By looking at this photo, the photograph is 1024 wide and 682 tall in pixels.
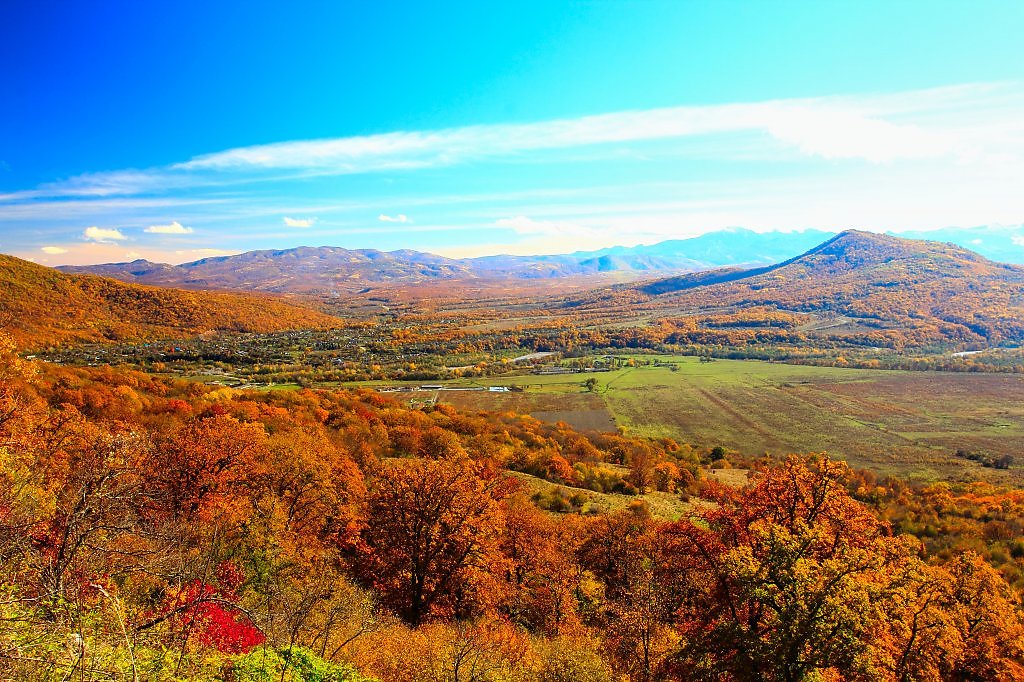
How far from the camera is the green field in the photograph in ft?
170

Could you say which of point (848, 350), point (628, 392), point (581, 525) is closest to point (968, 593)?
point (581, 525)

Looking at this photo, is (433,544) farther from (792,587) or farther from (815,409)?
(815,409)

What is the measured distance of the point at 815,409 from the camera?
223 feet

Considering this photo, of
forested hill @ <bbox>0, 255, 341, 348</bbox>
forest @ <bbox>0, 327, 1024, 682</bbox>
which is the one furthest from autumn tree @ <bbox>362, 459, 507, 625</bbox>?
forested hill @ <bbox>0, 255, 341, 348</bbox>

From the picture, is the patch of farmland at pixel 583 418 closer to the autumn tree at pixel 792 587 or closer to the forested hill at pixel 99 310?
the autumn tree at pixel 792 587

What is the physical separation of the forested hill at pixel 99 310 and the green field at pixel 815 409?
7487cm

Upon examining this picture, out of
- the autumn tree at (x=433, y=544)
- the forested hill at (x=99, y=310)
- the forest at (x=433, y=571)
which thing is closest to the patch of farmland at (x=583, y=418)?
the forest at (x=433, y=571)

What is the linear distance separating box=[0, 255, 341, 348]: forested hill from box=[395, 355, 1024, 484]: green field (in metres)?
74.9

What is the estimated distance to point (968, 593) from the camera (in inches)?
580

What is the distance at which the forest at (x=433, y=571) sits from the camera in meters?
9.88

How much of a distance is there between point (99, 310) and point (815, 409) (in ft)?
456

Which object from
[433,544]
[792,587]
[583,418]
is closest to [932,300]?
[583,418]

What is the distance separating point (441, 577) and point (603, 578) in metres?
8.69

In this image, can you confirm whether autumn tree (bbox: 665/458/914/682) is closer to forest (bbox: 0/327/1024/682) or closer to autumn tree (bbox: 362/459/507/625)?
forest (bbox: 0/327/1024/682)
